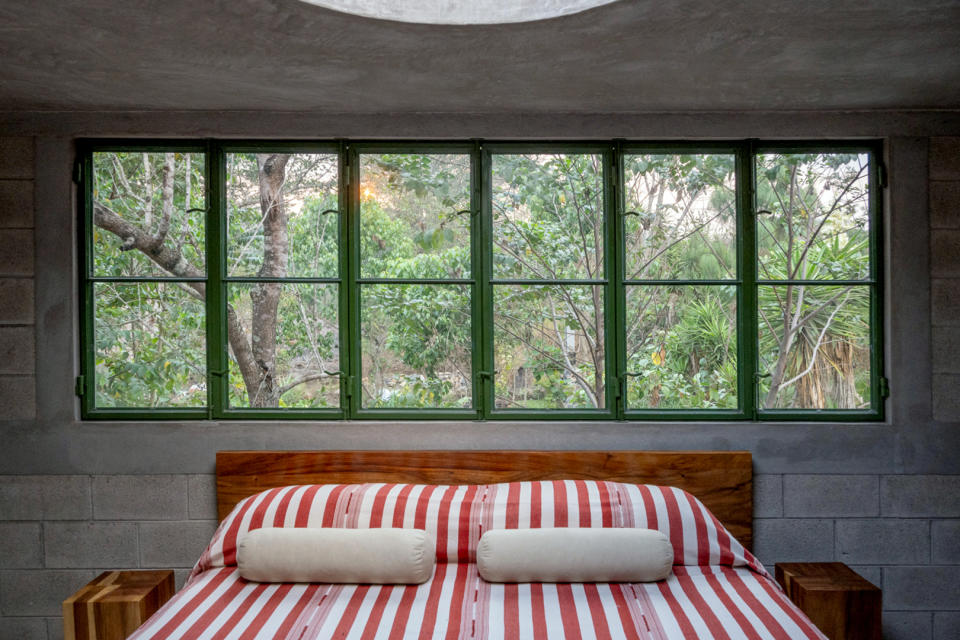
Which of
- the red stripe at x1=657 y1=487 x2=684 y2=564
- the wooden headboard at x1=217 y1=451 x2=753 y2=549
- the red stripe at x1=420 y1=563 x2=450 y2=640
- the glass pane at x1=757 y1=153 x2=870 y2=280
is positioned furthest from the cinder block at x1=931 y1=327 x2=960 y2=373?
the red stripe at x1=420 y1=563 x2=450 y2=640

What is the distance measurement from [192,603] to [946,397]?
3221 millimetres

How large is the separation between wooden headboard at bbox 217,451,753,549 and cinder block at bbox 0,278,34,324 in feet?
3.63

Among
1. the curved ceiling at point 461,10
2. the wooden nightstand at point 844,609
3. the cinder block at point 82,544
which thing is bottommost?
the wooden nightstand at point 844,609

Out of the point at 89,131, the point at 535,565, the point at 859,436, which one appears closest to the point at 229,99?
the point at 89,131

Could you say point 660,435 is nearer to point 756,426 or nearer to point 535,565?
point 756,426

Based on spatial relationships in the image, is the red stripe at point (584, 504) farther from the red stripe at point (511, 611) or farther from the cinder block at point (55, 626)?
the cinder block at point (55, 626)

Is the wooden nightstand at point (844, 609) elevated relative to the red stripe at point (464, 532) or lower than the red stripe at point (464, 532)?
lower

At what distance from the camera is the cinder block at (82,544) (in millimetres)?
3068

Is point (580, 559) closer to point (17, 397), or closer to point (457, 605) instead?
point (457, 605)

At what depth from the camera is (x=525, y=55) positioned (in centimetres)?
240

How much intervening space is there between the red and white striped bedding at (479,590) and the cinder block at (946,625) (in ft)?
3.78

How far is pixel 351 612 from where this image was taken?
2258mm

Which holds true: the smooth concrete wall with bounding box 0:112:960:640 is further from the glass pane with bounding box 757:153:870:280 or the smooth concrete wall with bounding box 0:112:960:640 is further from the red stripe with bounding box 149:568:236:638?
the red stripe with bounding box 149:568:236:638

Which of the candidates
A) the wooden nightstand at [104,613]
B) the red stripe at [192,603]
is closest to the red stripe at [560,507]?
the red stripe at [192,603]
